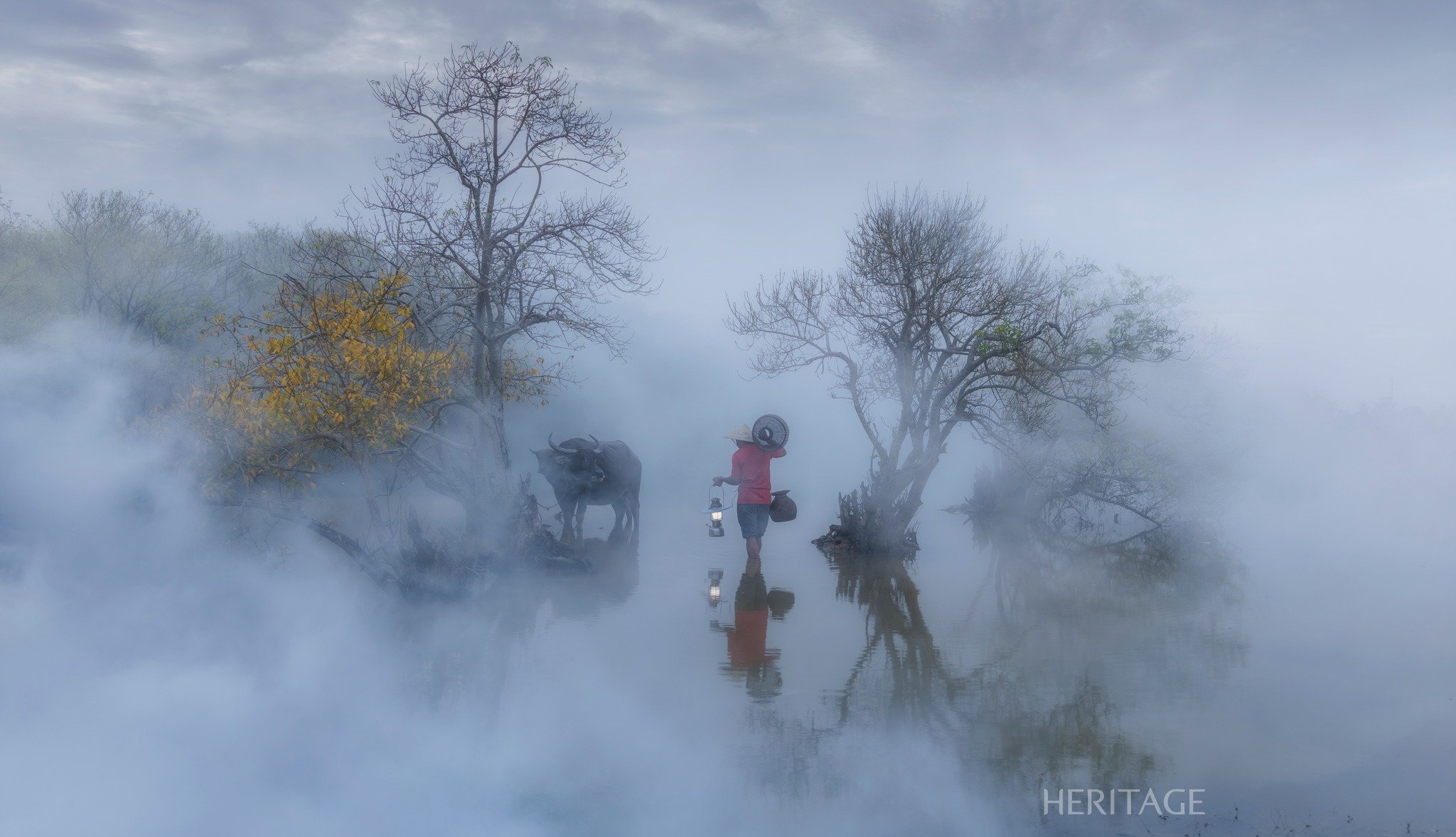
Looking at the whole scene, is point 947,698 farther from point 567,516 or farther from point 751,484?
point 567,516

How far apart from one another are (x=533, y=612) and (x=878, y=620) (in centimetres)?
388

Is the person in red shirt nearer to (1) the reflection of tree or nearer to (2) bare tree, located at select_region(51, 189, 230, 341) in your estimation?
(1) the reflection of tree

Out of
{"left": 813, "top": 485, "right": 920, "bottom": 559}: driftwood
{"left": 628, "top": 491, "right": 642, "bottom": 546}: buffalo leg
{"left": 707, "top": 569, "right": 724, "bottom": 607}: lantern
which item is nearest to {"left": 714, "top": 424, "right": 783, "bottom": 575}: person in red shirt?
{"left": 707, "top": 569, "right": 724, "bottom": 607}: lantern

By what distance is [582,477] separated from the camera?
637 inches

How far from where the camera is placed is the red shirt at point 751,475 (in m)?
13.5

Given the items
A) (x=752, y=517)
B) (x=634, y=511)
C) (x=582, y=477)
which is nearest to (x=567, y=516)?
(x=582, y=477)

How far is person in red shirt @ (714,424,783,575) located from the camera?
44.3ft

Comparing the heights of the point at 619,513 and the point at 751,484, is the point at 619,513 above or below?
below

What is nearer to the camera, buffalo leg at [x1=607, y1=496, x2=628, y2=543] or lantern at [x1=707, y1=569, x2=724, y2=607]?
lantern at [x1=707, y1=569, x2=724, y2=607]

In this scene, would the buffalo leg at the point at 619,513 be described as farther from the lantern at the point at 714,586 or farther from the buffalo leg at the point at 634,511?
the lantern at the point at 714,586

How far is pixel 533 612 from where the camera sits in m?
10.6

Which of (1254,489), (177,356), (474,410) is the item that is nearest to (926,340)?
(474,410)

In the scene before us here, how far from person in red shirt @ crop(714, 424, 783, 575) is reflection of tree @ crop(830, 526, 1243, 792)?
1.34m

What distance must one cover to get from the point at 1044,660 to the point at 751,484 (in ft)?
17.6
